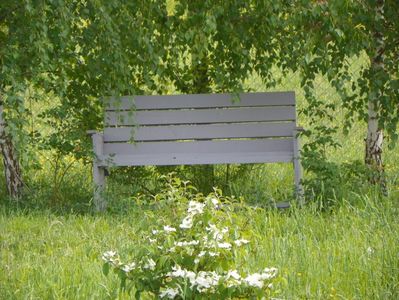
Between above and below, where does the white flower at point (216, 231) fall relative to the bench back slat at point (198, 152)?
below

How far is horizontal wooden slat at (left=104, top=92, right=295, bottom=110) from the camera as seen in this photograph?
23.1ft

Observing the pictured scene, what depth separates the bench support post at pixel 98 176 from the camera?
6.60m

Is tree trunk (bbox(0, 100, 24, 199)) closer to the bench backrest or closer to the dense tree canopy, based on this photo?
the dense tree canopy

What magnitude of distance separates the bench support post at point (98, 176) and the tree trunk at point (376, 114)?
1.87 meters

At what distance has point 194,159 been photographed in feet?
22.2

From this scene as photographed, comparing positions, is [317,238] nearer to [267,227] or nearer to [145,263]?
[267,227]

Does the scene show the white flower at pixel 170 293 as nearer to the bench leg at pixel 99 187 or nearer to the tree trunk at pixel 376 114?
the bench leg at pixel 99 187

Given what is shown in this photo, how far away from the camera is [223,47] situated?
271 inches

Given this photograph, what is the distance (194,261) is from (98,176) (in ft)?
11.7

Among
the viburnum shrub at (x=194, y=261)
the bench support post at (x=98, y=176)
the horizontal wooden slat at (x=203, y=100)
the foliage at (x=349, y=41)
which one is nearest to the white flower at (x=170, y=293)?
the viburnum shrub at (x=194, y=261)

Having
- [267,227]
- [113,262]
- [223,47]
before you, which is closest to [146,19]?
[223,47]

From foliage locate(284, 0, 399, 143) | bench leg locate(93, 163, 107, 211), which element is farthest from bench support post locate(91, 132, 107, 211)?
foliage locate(284, 0, 399, 143)

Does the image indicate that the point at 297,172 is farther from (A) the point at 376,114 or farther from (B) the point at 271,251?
(B) the point at 271,251

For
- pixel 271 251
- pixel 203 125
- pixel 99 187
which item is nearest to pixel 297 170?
pixel 203 125
